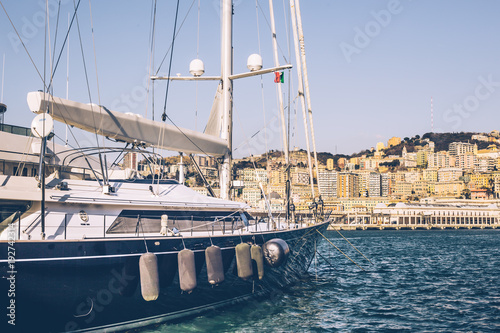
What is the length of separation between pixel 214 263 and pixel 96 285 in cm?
326

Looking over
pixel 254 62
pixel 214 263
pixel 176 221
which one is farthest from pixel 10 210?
pixel 254 62

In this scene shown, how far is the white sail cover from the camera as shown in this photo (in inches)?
460

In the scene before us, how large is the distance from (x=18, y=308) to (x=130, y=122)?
Answer: 5.73m

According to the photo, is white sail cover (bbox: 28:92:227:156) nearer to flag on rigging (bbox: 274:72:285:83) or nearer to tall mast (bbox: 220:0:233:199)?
tall mast (bbox: 220:0:233:199)

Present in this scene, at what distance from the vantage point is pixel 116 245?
11461 mm

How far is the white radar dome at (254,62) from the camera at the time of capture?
18.5 metres

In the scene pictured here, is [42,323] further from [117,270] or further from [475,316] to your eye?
[475,316]

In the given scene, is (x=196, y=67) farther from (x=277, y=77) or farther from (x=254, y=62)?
(x=277, y=77)

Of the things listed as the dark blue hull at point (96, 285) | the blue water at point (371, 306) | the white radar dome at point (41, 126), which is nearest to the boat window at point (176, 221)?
the dark blue hull at point (96, 285)

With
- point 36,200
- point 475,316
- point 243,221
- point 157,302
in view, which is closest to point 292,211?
point 243,221

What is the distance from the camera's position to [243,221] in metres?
16.0

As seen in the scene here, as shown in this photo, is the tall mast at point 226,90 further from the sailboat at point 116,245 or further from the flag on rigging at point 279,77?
the flag on rigging at point 279,77

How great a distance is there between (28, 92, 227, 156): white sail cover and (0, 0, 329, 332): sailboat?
0.03m

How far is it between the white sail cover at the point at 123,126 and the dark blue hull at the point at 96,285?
10.6 feet
